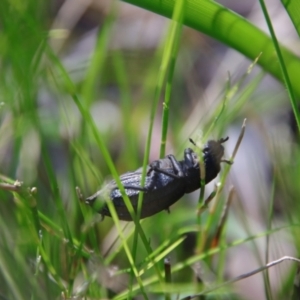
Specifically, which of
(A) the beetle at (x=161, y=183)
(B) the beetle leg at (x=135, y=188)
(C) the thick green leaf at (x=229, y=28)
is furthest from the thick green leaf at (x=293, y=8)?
(B) the beetle leg at (x=135, y=188)

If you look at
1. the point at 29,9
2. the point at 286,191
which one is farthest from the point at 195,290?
the point at 29,9

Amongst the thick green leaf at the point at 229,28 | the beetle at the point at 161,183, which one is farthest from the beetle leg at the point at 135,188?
the thick green leaf at the point at 229,28

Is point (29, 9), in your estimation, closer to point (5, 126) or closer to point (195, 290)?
point (5, 126)

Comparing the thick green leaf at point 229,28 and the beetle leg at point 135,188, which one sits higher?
the thick green leaf at point 229,28

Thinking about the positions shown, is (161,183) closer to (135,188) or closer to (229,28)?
(135,188)

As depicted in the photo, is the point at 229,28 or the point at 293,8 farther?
the point at 229,28

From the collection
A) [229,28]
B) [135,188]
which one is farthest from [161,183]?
[229,28]

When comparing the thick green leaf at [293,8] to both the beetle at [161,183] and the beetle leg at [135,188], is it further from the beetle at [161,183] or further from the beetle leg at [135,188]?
the beetle leg at [135,188]

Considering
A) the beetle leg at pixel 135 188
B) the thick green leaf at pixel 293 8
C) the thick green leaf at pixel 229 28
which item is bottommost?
the beetle leg at pixel 135 188

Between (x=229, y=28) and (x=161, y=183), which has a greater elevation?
(x=229, y=28)
